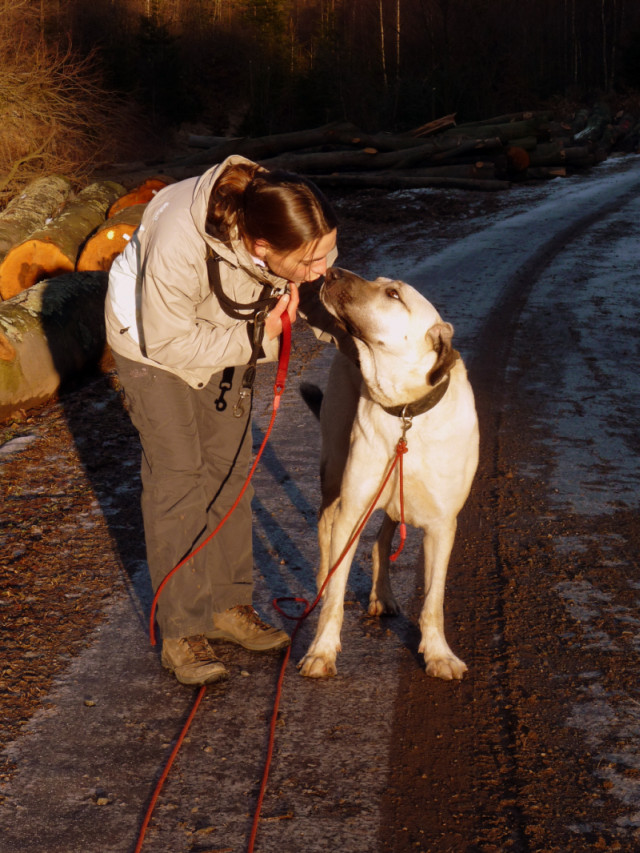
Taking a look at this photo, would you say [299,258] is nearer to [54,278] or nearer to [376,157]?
[54,278]

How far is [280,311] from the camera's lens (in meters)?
3.41

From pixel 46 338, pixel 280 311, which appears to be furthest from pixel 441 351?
pixel 46 338

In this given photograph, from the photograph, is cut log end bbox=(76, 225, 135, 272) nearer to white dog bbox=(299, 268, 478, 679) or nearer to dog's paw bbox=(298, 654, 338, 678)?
white dog bbox=(299, 268, 478, 679)

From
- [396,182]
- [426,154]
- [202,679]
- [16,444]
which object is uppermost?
[202,679]

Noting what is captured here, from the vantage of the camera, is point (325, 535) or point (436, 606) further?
point (325, 535)

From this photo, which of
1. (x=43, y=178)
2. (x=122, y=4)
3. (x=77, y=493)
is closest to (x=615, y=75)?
(x=122, y=4)

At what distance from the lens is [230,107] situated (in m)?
37.7

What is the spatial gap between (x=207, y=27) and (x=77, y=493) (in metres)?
37.8

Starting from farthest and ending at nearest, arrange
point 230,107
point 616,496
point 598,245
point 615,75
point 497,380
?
1. point 615,75
2. point 230,107
3. point 598,245
4. point 497,380
5. point 616,496

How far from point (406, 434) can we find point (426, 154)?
19.5 metres

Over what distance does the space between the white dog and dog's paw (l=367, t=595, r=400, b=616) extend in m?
0.48

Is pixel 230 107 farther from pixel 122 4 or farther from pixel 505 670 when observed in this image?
Answer: pixel 505 670

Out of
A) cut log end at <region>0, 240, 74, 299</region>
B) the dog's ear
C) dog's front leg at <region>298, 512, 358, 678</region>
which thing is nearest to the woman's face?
the dog's ear

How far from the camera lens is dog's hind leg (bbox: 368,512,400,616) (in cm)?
403
